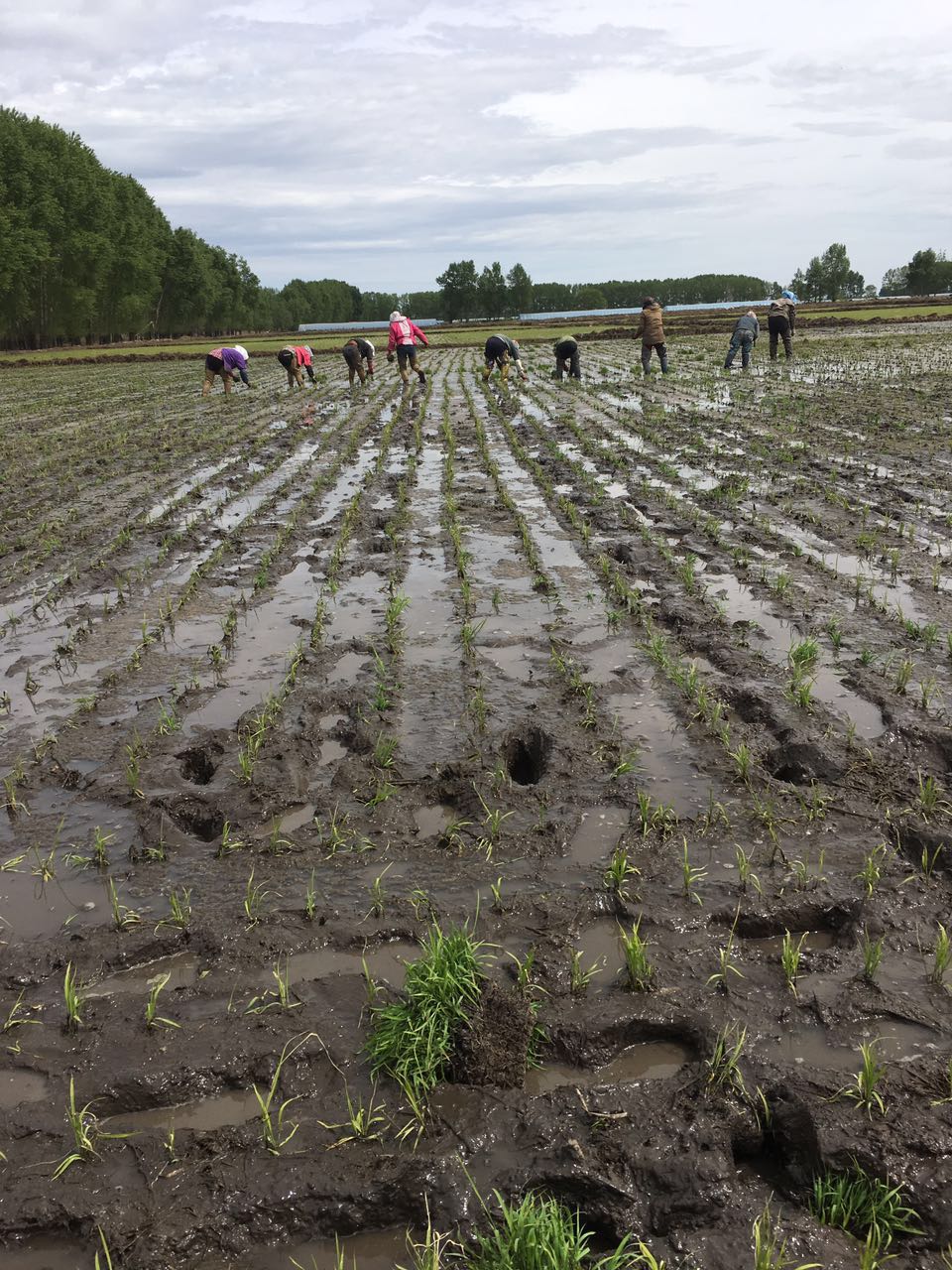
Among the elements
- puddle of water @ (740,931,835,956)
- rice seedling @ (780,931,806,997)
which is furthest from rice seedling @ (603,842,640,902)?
rice seedling @ (780,931,806,997)

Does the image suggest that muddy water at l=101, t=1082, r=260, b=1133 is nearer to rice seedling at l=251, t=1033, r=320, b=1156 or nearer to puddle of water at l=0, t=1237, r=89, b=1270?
rice seedling at l=251, t=1033, r=320, b=1156

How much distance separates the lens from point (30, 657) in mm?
5539

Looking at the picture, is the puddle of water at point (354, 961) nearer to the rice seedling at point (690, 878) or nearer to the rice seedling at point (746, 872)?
the rice seedling at point (690, 878)

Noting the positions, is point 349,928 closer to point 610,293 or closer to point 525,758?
point 525,758

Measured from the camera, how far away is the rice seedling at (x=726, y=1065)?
2277 millimetres

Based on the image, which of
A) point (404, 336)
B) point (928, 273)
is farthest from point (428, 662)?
point (928, 273)

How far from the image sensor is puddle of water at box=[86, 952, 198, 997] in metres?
2.82

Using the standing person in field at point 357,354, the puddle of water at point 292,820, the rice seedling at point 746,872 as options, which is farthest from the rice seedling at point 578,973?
the standing person in field at point 357,354

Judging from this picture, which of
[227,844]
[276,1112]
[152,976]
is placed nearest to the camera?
[276,1112]

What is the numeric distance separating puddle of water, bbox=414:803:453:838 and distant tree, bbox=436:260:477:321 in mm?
117111

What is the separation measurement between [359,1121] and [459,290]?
120427 mm

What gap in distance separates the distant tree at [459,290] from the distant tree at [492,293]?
93cm

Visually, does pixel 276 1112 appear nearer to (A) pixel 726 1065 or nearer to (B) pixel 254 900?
(B) pixel 254 900

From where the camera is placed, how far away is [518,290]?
11306cm
